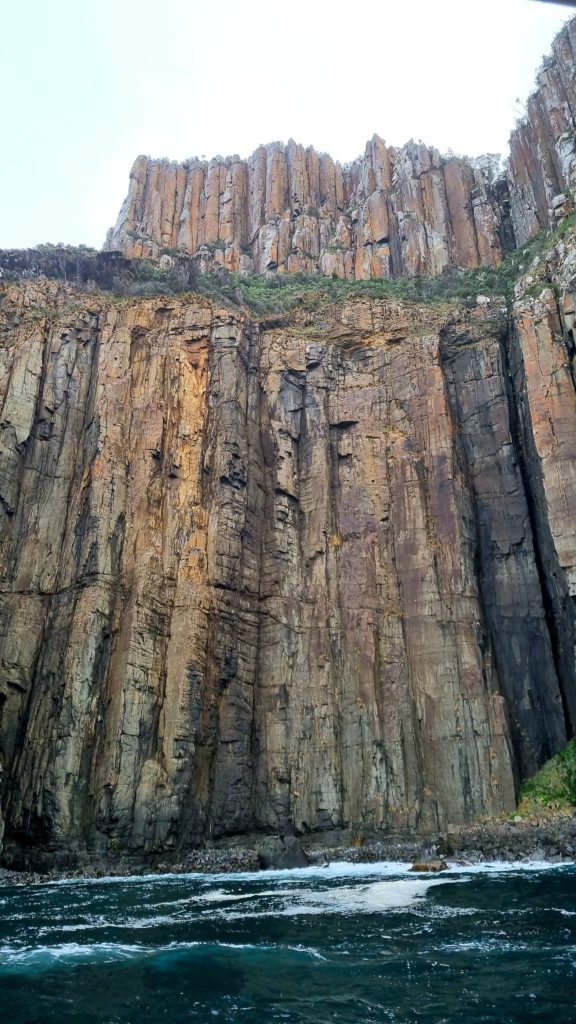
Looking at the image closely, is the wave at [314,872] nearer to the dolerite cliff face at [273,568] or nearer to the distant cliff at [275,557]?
the distant cliff at [275,557]

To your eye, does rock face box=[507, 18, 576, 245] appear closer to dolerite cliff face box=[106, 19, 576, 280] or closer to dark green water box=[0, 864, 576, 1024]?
dolerite cliff face box=[106, 19, 576, 280]

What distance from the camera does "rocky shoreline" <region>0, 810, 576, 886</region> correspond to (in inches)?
1118

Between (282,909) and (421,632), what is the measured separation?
20834 millimetres

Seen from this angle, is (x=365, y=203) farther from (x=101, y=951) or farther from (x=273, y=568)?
(x=101, y=951)

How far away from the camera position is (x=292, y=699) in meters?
38.1

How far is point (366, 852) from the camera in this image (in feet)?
107

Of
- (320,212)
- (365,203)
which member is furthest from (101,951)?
(320,212)

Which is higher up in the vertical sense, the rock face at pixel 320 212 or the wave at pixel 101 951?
the rock face at pixel 320 212

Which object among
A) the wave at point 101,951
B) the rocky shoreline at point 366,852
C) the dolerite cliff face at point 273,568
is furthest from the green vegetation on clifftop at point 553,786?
the wave at point 101,951

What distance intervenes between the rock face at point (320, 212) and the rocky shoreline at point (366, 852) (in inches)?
1677

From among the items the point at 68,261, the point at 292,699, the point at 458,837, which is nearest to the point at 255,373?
the point at 68,261

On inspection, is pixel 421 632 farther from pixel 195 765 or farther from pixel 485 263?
pixel 485 263

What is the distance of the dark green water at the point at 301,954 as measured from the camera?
36.8ft

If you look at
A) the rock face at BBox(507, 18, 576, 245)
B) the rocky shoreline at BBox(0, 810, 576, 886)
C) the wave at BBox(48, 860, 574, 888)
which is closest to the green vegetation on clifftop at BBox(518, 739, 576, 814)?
the rocky shoreline at BBox(0, 810, 576, 886)
